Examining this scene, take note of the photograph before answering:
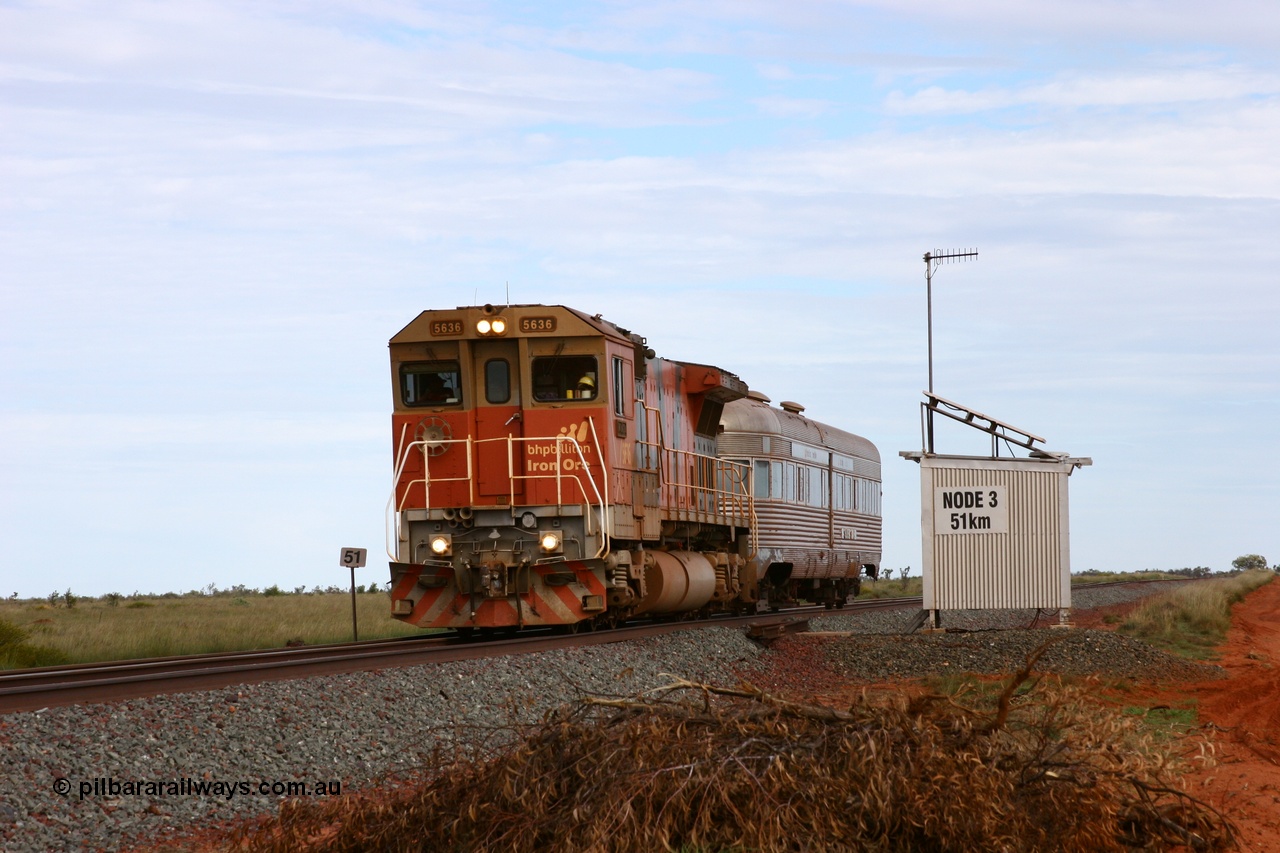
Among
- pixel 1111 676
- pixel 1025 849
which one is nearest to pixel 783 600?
pixel 1111 676

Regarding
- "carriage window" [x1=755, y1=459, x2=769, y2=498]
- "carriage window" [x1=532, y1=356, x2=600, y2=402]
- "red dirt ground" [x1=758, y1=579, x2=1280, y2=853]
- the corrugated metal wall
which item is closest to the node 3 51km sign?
the corrugated metal wall

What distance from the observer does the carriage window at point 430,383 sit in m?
16.8

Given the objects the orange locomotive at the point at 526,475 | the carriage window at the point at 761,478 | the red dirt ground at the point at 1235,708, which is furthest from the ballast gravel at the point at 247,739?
the carriage window at the point at 761,478

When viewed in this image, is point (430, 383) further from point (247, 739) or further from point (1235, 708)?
point (1235, 708)

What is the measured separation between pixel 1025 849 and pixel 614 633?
1098cm

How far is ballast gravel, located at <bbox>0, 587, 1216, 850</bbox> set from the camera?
6.86 meters

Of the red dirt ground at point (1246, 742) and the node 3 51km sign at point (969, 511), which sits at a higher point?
the node 3 51km sign at point (969, 511)

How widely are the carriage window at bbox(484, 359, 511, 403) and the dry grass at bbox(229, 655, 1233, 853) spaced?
1019 cm

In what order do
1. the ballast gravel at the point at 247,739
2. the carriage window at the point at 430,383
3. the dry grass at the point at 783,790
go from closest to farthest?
the dry grass at the point at 783,790
the ballast gravel at the point at 247,739
the carriage window at the point at 430,383

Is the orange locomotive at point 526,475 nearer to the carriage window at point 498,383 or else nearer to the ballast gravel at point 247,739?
the carriage window at point 498,383

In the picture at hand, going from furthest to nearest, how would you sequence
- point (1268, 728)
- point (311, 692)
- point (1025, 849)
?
point (1268, 728), point (311, 692), point (1025, 849)

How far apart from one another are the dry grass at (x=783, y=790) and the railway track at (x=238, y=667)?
140 inches

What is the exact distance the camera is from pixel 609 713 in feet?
23.9

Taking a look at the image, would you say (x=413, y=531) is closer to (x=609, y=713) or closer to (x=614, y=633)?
(x=614, y=633)
